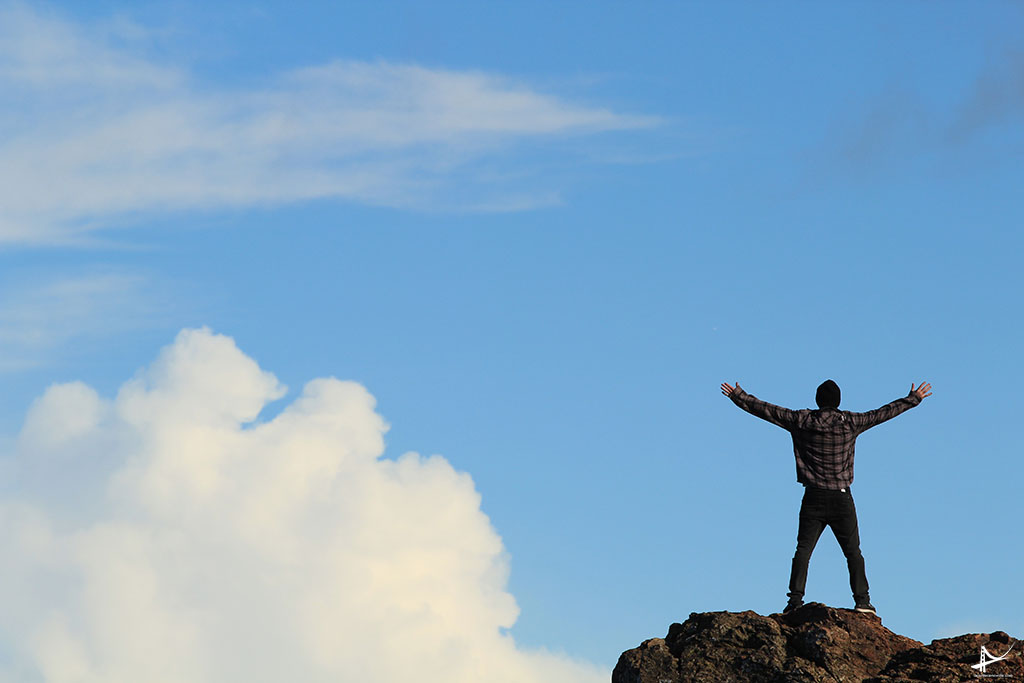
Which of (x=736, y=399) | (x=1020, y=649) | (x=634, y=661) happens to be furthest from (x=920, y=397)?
(x=634, y=661)

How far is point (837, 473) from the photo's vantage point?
2439 centimetres

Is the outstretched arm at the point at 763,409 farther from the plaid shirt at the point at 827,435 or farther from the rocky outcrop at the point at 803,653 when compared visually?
the rocky outcrop at the point at 803,653

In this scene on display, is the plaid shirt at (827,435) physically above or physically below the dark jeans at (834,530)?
above

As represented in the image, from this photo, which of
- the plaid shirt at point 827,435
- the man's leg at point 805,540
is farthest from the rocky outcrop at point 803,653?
the plaid shirt at point 827,435

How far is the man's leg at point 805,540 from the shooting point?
2441 cm

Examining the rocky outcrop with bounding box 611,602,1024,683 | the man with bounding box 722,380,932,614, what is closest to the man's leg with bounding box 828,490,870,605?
the man with bounding box 722,380,932,614

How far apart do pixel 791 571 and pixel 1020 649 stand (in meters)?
4.07

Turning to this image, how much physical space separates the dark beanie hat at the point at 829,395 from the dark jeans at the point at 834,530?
1.46 meters

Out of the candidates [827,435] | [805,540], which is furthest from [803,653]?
[827,435]

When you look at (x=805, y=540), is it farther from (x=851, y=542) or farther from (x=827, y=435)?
(x=827, y=435)

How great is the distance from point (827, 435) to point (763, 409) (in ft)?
3.85

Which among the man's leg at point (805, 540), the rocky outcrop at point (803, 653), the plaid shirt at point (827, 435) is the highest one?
the plaid shirt at point (827, 435)

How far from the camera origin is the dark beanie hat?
2450 centimetres

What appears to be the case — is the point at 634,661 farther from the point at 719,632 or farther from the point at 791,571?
the point at 791,571
